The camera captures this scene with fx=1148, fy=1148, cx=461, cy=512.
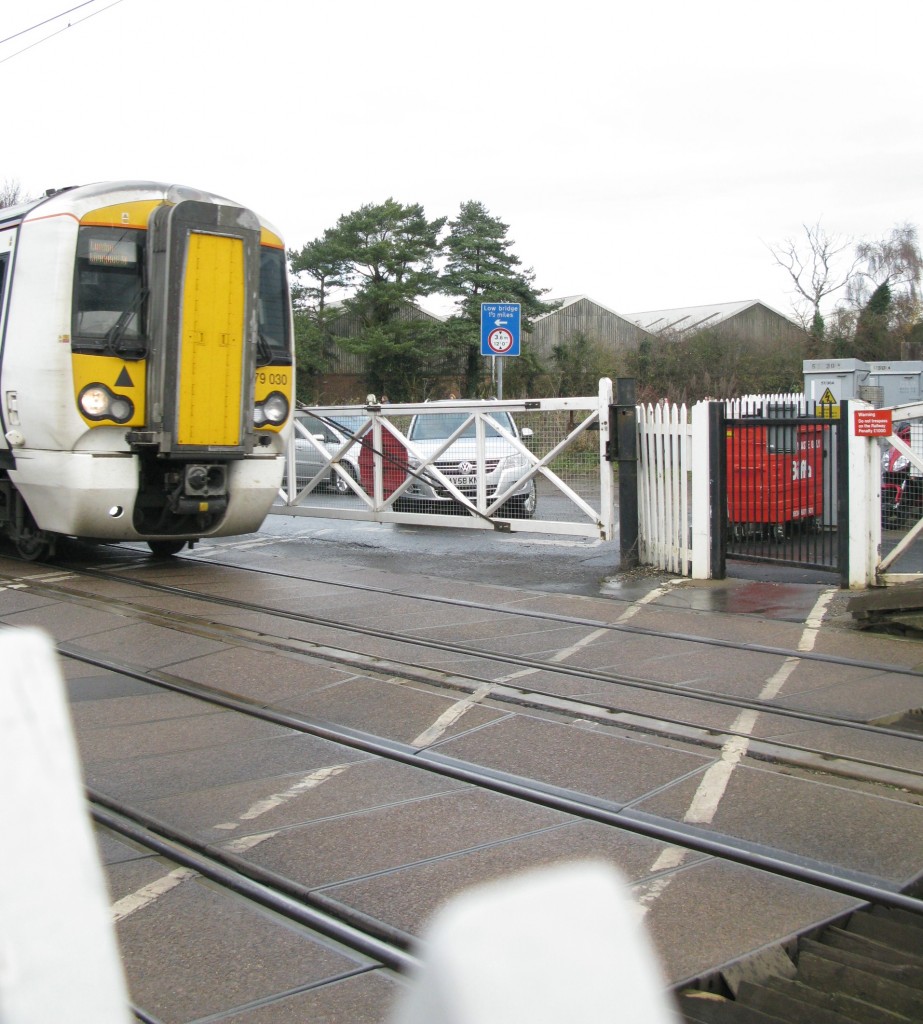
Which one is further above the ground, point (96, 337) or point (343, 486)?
point (96, 337)

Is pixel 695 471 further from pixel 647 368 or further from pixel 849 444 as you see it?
pixel 647 368

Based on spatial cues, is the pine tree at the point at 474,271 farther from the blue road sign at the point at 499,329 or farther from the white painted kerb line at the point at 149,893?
A: the white painted kerb line at the point at 149,893

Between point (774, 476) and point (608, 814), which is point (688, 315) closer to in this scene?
point (774, 476)

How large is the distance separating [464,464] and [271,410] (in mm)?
2883

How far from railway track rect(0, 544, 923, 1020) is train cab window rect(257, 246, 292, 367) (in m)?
3.10

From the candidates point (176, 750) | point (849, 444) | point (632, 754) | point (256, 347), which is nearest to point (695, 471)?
point (849, 444)

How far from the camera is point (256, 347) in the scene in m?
10.9

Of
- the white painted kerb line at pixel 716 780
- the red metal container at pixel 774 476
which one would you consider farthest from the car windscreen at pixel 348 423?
the white painted kerb line at pixel 716 780

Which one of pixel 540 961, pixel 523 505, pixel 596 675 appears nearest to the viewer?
pixel 540 961

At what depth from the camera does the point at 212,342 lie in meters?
10.4

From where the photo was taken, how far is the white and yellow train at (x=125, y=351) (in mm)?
10016

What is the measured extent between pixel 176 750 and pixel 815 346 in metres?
42.5

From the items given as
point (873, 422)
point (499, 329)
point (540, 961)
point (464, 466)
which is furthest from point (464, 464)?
point (540, 961)

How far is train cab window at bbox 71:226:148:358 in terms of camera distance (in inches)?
394
